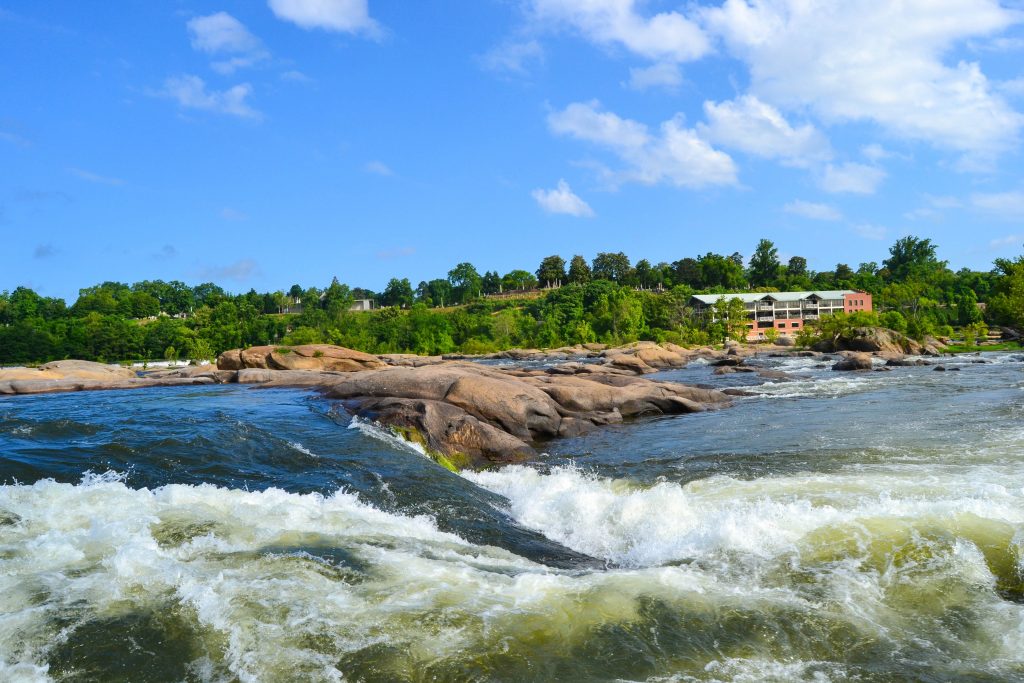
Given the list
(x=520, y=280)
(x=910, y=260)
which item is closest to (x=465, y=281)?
(x=520, y=280)

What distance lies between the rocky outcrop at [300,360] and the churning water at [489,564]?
20.7 meters

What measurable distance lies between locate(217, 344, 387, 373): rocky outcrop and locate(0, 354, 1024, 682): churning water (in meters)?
20.7

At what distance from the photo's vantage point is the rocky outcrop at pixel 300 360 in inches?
1366

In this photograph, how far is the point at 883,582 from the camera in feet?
23.8

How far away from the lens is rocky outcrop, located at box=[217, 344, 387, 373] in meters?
34.7

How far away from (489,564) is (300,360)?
1142 inches

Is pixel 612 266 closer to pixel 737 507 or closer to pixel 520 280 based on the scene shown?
pixel 520 280

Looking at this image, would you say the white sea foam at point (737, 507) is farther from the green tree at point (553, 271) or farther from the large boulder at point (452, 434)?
the green tree at point (553, 271)

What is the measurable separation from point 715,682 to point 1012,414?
18079mm

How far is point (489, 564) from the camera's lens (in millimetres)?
7688

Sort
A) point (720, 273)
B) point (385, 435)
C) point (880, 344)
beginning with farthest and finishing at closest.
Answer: point (720, 273) < point (880, 344) < point (385, 435)

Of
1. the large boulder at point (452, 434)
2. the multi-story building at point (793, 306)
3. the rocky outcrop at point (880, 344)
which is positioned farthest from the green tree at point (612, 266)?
the large boulder at point (452, 434)

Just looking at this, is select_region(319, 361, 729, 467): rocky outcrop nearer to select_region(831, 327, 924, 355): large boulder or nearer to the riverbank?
the riverbank

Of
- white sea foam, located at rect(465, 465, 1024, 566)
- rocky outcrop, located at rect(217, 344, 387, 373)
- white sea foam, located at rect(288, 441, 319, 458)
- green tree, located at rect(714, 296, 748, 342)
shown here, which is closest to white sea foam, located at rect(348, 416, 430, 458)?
white sea foam, located at rect(288, 441, 319, 458)
